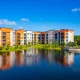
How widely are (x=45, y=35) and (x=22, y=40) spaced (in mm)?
12635

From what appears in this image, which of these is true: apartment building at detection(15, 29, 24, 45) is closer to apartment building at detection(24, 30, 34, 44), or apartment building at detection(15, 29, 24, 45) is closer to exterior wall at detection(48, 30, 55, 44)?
apartment building at detection(24, 30, 34, 44)

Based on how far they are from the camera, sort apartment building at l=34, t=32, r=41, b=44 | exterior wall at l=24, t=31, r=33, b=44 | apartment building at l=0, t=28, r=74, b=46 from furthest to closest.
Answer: apartment building at l=34, t=32, r=41, b=44, exterior wall at l=24, t=31, r=33, b=44, apartment building at l=0, t=28, r=74, b=46

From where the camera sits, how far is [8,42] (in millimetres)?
49781

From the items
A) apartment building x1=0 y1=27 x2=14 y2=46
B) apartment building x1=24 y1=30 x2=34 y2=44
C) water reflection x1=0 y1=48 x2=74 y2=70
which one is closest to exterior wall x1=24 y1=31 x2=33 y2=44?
apartment building x1=24 y1=30 x2=34 y2=44

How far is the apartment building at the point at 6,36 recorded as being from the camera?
157 ft

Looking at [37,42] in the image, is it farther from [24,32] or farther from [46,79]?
[46,79]

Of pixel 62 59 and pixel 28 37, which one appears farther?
pixel 28 37

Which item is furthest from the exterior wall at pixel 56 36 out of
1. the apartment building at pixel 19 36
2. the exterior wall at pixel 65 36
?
the apartment building at pixel 19 36

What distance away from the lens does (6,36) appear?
49.2 metres

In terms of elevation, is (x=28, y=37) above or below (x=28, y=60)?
above

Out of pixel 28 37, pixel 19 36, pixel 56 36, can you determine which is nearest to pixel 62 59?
pixel 19 36

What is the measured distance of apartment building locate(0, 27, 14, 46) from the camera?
157 feet

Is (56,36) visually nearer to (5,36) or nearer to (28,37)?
(28,37)

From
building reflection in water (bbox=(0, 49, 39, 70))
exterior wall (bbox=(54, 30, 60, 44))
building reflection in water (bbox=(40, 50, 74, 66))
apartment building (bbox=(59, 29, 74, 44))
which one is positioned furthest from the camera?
exterior wall (bbox=(54, 30, 60, 44))
